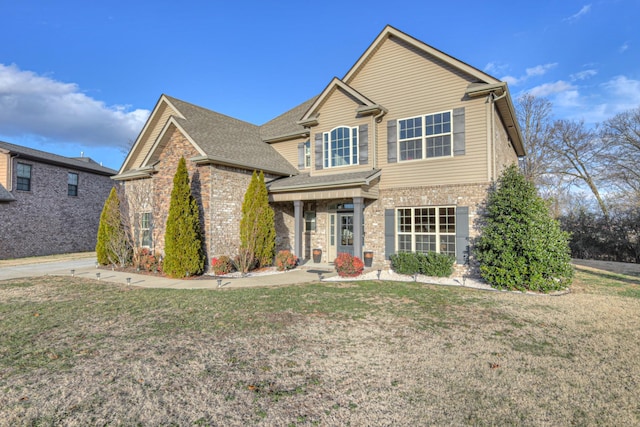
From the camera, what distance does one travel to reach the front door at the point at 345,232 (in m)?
13.9

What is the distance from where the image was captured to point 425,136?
469 inches

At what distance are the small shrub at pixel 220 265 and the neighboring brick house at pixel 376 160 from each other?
580 millimetres

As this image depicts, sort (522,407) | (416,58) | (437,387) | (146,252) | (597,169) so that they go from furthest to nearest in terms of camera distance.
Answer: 1. (597,169)
2. (146,252)
3. (416,58)
4. (437,387)
5. (522,407)

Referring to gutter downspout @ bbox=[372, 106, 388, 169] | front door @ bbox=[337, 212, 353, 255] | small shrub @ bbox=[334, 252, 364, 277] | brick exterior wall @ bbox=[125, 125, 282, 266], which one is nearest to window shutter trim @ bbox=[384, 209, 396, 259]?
small shrub @ bbox=[334, 252, 364, 277]

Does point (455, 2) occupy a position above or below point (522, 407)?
above

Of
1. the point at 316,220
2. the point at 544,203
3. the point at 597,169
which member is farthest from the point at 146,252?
the point at 597,169

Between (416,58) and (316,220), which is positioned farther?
(316,220)

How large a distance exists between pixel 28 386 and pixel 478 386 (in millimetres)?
5226

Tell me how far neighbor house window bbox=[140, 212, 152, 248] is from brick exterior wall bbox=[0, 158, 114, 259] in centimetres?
1066

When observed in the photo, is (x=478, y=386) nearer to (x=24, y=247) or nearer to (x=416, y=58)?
(x=416, y=58)

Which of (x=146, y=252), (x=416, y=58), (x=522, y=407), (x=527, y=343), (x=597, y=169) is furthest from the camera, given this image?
(x=597, y=169)

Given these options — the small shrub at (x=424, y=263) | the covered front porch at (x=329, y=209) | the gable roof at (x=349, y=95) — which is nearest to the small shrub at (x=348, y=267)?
the covered front porch at (x=329, y=209)

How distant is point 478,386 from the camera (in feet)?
12.3

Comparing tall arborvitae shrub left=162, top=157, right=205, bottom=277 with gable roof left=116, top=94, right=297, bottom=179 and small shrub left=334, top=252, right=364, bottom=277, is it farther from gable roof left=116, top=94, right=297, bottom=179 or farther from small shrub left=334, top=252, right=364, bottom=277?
small shrub left=334, top=252, right=364, bottom=277
